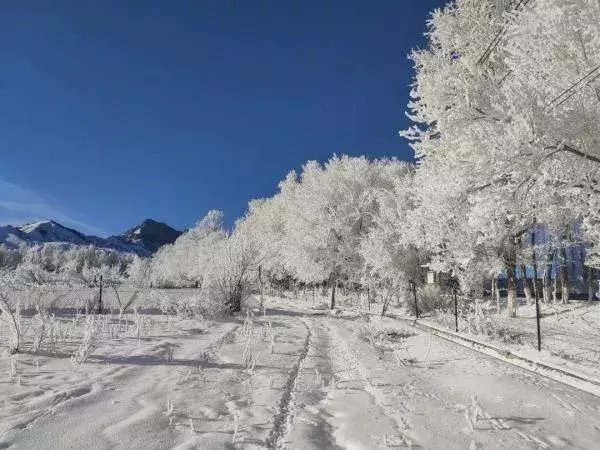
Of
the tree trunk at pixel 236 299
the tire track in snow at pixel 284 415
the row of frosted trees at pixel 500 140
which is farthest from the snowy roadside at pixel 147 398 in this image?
the tree trunk at pixel 236 299

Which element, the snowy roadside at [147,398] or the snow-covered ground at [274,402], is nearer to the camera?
the snowy roadside at [147,398]

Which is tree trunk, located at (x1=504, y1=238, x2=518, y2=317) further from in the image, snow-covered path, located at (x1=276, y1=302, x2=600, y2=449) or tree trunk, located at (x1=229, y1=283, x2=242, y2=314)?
snow-covered path, located at (x1=276, y1=302, x2=600, y2=449)

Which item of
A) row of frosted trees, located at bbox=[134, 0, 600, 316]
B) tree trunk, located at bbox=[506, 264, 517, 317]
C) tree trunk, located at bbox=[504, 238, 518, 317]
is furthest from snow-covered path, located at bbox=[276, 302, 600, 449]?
tree trunk, located at bbox=[504, 238, 518, 317]

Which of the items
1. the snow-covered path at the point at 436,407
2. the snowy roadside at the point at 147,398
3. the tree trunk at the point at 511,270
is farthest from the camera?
the tree trunk at the point at 511,270

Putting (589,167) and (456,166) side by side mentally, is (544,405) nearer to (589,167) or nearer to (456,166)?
(589,167)

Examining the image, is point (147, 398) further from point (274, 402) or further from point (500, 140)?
point (500, 140)

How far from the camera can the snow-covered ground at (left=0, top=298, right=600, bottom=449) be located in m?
3.93

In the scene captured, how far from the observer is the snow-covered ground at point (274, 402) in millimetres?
3928

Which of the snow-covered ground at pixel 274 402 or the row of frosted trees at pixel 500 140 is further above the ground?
the row of frosted trees at pixel 500 140

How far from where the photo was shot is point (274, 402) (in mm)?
5090

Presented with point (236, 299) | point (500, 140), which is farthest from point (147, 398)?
point (236, 299)

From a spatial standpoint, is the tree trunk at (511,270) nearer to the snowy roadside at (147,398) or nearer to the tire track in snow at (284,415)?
the snowy roadside at (147,398)

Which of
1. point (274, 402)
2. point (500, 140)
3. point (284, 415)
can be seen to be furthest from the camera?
point (500, 140)

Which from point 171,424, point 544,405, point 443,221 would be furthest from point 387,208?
point 171,424
